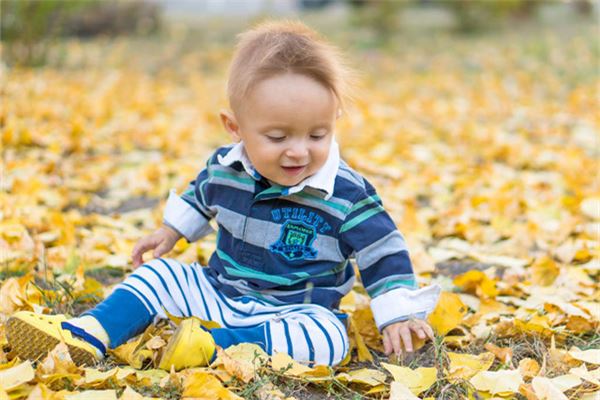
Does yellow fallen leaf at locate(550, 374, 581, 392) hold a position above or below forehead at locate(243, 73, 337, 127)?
below

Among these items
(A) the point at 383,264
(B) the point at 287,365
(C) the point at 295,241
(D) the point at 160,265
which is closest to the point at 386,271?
(A) the point at 383,264

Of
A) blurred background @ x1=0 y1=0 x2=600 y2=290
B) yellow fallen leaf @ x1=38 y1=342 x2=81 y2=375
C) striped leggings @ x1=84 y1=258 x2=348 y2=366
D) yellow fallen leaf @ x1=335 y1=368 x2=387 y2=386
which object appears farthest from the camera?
blurred background @ x1=0 y1=0 x2=600 y2=290

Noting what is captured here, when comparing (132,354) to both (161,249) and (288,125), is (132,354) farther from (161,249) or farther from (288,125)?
(288,125)

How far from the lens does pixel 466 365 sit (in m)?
1.76

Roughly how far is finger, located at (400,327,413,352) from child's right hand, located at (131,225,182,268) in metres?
0.75

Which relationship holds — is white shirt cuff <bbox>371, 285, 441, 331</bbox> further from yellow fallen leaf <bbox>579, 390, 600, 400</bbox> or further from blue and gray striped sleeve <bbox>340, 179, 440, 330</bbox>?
yellow fallen leaf <bbox>579, 390, 600, 400</bbox>

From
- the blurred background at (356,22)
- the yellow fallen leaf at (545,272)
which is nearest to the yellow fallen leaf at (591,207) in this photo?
the yellow fallen leaf at (545,272)

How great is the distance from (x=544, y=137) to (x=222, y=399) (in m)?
4.06

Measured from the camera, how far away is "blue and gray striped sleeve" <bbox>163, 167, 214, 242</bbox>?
7.22ft

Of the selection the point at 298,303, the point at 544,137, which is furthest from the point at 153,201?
the point at 544,137

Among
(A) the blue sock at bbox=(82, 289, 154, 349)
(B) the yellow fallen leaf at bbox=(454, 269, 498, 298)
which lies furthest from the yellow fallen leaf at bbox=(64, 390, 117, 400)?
(B) the yellow fallen leaf at bbox=(454, 269, 498, 298)

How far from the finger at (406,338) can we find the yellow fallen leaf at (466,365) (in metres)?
0.09

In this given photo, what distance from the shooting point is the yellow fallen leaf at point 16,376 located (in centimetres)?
151

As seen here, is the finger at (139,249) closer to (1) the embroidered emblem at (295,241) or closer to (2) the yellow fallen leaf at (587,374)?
(1) the embroidered emblem at (295,241)
